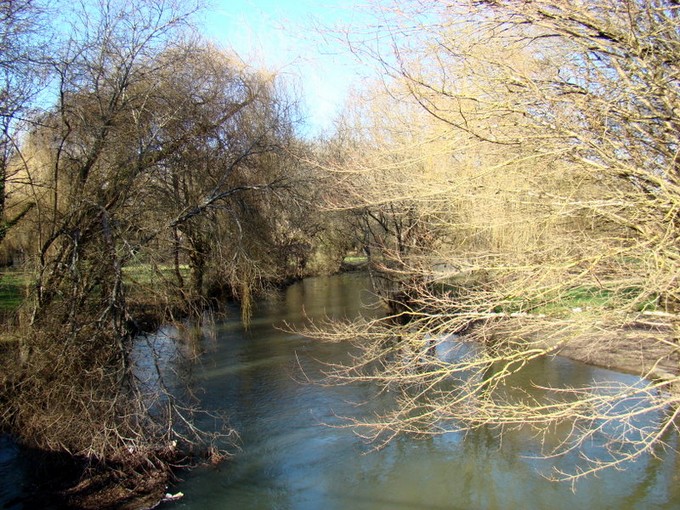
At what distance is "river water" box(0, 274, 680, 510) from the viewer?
6.28m

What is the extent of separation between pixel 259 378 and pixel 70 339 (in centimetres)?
437

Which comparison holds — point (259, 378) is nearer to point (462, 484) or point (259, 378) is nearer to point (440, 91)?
point (462, 484)

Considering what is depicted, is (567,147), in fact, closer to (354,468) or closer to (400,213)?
(400,213)

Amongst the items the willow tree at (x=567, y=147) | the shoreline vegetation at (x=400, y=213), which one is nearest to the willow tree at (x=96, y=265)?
the shoreline vegetation at (x=400, y=213)

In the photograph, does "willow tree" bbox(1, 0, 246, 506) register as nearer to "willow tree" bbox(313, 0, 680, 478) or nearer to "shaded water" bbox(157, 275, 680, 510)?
"shaded water" bbox(157, 275, 680, 510)

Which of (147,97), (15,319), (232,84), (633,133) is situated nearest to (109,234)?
(15,319)

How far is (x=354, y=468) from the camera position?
7039 millimetres

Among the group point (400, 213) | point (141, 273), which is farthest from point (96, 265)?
point (400, 213)

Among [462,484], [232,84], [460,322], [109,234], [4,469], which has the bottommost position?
[462,484]

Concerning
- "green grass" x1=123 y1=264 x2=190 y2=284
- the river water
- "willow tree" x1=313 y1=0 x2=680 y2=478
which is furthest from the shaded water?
"green grass" x1=123 y1=264 x2=190 y2=284

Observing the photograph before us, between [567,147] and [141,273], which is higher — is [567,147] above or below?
above

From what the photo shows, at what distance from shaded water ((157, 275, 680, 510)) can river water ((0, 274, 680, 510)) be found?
0.5 inches

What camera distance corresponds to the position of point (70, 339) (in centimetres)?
666

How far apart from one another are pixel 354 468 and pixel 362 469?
0.10m
